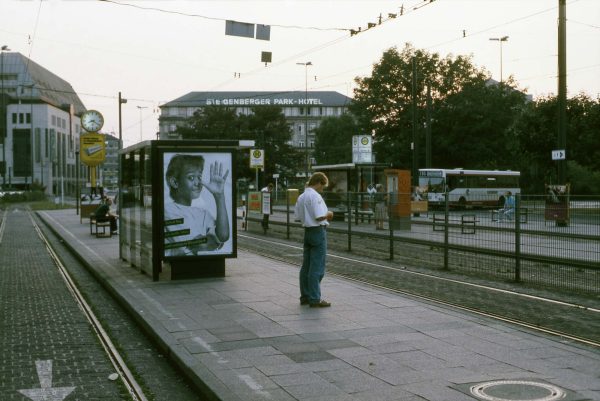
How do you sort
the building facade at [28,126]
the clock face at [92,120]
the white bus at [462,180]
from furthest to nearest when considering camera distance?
the building facade at [28,126]
the white bus at [462,180]
the clock face at [92,120]

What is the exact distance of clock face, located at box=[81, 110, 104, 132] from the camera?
92.8 ft

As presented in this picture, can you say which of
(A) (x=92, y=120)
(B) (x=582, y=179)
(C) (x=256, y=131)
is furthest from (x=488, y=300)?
(C) (x=256, y=131)

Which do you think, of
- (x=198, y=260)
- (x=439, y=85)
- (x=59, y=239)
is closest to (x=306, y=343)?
(x=198, y=260)

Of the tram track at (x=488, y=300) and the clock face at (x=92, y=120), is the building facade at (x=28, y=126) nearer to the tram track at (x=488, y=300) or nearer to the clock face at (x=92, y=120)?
the clock face at (x=92, y=120)

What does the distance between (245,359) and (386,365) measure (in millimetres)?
1183

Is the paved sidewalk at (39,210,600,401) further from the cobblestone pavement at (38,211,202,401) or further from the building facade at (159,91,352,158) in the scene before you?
the building facade at (159,91,352,158)

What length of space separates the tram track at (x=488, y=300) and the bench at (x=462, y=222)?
106 centimetres

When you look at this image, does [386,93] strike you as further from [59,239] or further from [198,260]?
[198,260]

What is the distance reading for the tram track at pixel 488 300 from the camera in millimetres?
7949

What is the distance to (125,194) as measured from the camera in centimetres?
1441

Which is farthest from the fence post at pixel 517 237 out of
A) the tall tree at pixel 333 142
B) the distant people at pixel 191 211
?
the tall tree at pixel 333 142

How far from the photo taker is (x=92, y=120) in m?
28.6

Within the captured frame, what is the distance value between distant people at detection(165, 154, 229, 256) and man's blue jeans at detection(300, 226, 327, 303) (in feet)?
9.80

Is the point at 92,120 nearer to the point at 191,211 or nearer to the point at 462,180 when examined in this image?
the point at 191,211
